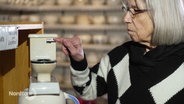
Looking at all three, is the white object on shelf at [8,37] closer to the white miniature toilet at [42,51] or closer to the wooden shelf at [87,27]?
the white miniature toilet at [42,51]

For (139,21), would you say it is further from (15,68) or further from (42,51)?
(15,68)

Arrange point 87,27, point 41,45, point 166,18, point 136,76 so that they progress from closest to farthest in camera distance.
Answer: point 41,45 < point 166,18 < point 136,76 < point 87,27

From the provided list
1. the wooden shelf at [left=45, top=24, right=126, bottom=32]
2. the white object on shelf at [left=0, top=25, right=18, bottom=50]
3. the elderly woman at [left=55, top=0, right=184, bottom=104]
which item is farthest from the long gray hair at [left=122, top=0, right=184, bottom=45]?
the wooden shelf at [left=45, top=24, right=126, bottom=32]

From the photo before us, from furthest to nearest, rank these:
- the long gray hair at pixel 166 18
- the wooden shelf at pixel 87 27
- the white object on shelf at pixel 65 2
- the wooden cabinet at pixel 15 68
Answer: the white object on shelf at pixel 65 2, the wooden shelf at pixel 87 27, the wooden cabinet at pixel 15 68, the long gray hair at pixel 166 18

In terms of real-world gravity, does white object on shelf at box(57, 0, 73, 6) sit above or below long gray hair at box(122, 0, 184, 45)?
below

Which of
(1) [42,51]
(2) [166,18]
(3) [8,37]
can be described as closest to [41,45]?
(1) [42,51]

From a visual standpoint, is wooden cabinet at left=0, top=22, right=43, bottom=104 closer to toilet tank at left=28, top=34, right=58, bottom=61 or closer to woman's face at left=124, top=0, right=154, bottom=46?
toilet tank at left=28, top=34, right=58, bottom=61

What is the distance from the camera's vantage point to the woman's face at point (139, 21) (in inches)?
47.9

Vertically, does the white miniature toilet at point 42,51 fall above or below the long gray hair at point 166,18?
below

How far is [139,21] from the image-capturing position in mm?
1225

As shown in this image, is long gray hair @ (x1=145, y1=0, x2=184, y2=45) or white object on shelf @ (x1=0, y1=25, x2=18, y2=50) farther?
long gray hair @ (x1=145, y1=0, x2=184, y2=45)

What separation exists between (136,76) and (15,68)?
2.00 ft

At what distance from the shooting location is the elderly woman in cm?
120

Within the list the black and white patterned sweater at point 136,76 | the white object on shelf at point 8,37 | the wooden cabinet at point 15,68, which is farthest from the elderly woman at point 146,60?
the wooden cabinet at point 15,68
